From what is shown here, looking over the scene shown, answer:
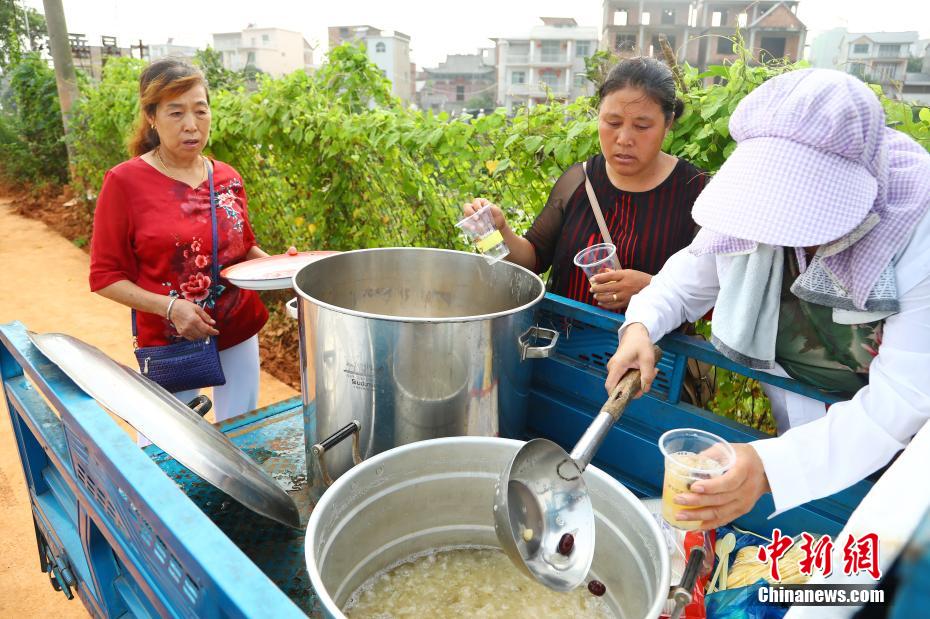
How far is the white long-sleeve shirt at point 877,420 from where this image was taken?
46.9 inches

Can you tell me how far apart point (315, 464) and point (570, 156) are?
183 centimetres

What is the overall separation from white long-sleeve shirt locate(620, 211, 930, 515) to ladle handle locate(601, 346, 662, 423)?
0.89ft

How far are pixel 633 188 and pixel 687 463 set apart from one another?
3.97 ft

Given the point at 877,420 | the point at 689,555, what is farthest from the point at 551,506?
the point at 877,420

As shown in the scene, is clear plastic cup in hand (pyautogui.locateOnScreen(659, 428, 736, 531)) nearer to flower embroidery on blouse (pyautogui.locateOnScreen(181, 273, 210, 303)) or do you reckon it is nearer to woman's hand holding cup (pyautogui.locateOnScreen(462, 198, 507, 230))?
woman's hand holding cup (pyautogui.locateOnScreen(462, 198, 507, 230))

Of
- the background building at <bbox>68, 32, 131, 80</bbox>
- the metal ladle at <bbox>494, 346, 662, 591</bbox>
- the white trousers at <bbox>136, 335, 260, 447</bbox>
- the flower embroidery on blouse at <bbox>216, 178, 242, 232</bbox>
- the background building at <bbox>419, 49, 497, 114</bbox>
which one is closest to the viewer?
the metal ladle at <bbox>494, 346, 662, 591</bbox>

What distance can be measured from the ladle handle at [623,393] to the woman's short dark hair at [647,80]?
102cm

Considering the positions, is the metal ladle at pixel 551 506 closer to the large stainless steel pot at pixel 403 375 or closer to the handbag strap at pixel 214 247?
the large stainless steel pot at pixel 403 375

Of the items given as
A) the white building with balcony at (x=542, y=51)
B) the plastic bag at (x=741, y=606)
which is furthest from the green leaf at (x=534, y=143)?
the white building with balcony at (x=542, y=51)

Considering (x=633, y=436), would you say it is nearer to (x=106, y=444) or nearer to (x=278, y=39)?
(x=106, y=444)

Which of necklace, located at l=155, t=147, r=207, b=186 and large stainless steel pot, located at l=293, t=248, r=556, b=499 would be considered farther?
necklace, located at l=155, t=147, r=207, b=186

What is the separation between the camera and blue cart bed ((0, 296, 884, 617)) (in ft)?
3.14

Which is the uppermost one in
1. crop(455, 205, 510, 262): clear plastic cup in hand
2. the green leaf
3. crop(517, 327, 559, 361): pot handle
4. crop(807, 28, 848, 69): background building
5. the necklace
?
crop(807, 28, 848, 69): background building

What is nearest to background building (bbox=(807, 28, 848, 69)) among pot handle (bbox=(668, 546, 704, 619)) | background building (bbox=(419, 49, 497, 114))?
pot handle (bbox=(668, 546, 704, 619))
